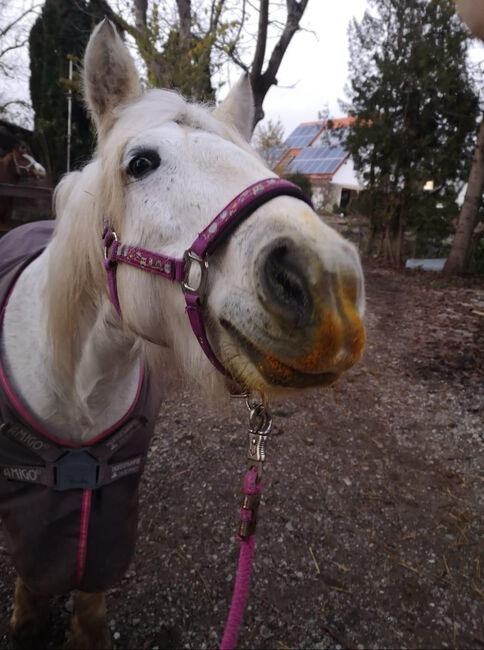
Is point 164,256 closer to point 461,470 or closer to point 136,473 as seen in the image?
point 136,473

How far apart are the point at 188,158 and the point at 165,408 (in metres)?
3.11

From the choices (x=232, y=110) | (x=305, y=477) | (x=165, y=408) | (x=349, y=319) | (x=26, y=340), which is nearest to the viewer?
(x=349, y=319)

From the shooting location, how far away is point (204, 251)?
3.24 feet

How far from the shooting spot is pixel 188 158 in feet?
3.64

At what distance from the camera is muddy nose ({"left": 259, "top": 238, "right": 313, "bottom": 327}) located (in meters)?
0.87

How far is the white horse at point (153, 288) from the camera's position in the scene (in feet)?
2.91

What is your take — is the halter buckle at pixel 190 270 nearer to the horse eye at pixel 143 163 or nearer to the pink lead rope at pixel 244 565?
the horse eye at pixel 143 163

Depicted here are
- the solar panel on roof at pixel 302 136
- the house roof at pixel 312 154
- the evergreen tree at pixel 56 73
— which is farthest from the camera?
the solar panel on roof at pixel 302 136

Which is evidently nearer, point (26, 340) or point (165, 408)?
point (26, 340)

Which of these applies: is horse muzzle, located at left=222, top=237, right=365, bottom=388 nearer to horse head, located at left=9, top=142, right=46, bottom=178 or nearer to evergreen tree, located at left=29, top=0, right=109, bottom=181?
horse head, located at left=9, top=142, right=46, bottom=178

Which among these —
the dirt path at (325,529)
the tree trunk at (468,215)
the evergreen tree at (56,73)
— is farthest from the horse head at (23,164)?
the tree trunk at (468,215)

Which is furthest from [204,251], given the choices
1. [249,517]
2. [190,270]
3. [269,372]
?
[249,517]

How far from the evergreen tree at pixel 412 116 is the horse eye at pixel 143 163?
11336 mm

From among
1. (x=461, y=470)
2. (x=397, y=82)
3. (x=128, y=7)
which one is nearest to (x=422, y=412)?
(x=461, y=470)
